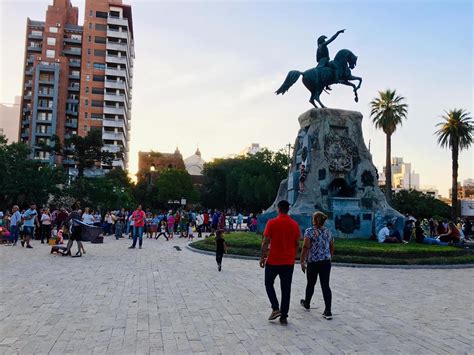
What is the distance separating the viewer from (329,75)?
21484 millimetres

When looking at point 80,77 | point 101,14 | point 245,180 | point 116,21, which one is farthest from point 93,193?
point 101,14

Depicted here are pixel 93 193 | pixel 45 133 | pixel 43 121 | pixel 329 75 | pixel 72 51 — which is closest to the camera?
pixel 329 75

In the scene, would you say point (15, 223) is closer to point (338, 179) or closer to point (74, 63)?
point (338, 179)

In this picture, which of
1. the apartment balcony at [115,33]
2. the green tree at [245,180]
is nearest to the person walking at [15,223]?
the green tree at [245,180]

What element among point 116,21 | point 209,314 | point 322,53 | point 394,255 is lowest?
point 209,314

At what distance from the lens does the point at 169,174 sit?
237ft

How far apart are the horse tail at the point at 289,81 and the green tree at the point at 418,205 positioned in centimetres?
4039

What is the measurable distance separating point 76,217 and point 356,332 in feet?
35.8

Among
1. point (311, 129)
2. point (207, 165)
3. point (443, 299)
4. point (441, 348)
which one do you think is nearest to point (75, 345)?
point (441, 348)

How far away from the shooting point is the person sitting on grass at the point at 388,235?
18844mm

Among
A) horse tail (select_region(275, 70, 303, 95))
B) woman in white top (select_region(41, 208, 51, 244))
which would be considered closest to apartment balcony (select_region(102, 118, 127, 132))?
woman in white top (select_region(41, 208, 51, 244))

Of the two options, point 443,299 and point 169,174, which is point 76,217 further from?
point 169,174

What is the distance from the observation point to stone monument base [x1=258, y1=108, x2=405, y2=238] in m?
20.1

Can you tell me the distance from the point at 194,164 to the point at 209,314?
126 meters
